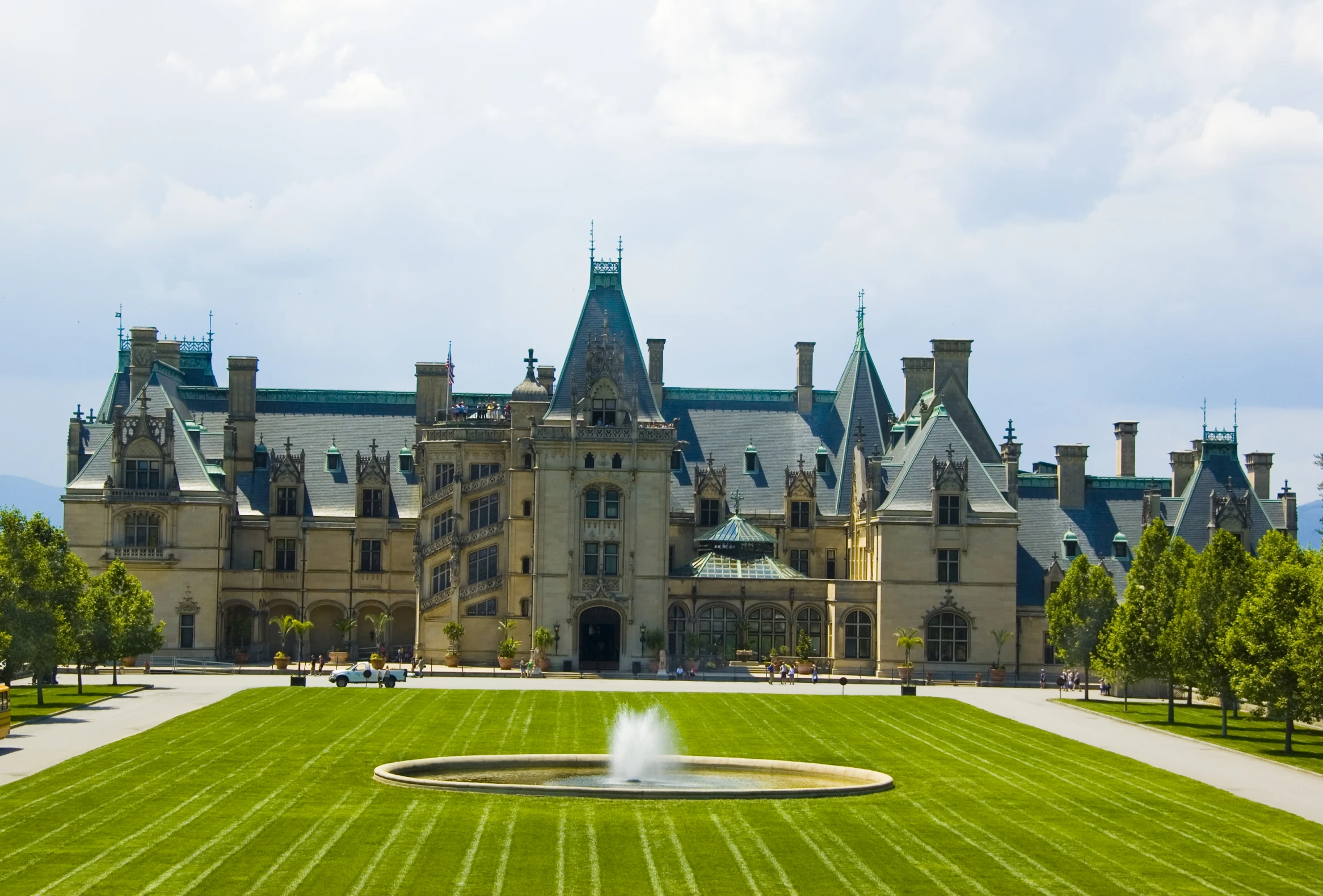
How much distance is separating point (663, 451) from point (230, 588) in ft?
85.5

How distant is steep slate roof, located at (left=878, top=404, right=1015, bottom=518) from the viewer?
99250 millimetres

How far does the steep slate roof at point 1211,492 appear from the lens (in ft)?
330

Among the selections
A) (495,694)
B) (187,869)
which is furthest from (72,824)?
(495,694)

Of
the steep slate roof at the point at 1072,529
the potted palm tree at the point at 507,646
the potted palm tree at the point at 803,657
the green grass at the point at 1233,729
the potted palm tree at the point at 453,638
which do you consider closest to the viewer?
the green grass at the point at 1233,729

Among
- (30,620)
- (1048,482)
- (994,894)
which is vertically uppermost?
(1048,482)

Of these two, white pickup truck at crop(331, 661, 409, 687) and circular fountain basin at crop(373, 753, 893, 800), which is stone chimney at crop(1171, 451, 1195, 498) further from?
circular fountain basin at crop(373, 753, 893, 800)

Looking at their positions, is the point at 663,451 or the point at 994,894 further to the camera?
the point at 663,451

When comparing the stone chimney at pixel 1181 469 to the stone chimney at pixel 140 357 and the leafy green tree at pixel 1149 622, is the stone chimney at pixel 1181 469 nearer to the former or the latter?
the leafy green tree at pixel 1149 622

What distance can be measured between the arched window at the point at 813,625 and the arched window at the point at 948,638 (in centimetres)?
562

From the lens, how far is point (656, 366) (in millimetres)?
112500

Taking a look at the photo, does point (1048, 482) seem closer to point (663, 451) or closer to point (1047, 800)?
point (663, 451)

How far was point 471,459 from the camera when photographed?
339ft

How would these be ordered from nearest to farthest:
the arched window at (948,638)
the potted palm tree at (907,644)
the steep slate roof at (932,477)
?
1. the potted palm tree at (907,644)
2. the arched window at (948,638)
3. the steep slate roof at (932,477)

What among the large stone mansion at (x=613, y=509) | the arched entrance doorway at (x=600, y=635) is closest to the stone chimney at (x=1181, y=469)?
the large stone mansion at (x=613, y=509)
